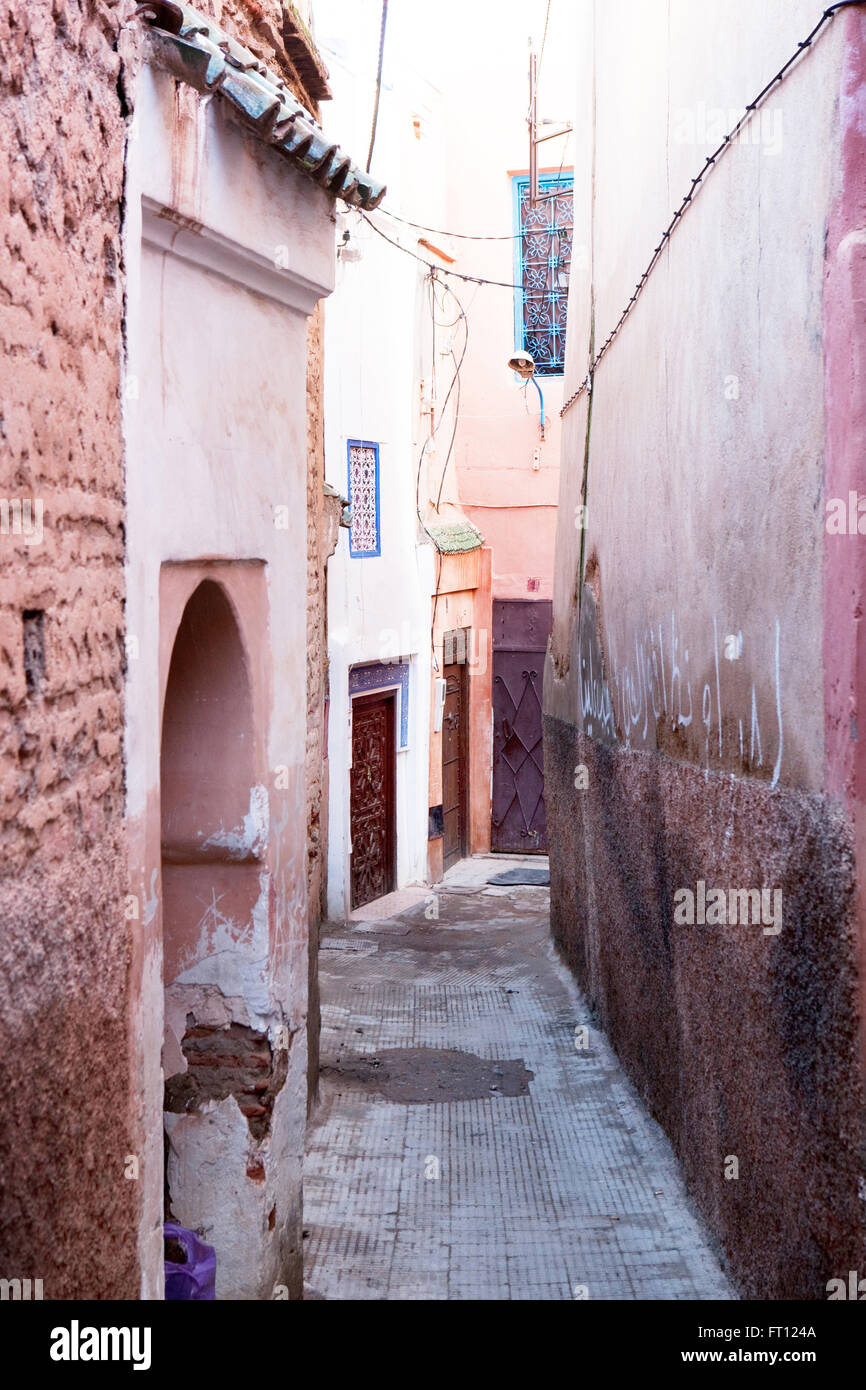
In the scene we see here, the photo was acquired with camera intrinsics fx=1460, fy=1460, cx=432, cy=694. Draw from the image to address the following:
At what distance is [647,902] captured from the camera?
286 inches

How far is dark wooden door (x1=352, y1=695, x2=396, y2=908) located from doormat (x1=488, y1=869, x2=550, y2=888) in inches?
59.9

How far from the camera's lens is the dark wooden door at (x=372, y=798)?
581 inches

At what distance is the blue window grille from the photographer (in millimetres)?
18000

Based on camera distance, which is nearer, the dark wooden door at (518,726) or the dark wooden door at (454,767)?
the dark wooden door at (454,767)

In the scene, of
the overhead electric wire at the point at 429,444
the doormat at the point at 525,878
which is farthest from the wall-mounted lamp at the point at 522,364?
the doormat at the point at 525,878

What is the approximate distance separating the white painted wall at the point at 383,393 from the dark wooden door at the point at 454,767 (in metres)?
1.15

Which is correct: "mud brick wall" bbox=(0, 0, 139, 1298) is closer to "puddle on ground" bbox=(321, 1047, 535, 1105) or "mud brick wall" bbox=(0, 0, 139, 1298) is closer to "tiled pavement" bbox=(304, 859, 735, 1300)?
"tiled pavement" bbox=(304, 859, 735, 1300)

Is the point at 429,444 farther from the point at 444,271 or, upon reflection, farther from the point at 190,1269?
the point at 190,1269

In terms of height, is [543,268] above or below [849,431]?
above

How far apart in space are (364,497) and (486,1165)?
8797 millimetres

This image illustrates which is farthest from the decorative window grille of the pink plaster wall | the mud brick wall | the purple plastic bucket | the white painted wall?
the mud brick wall

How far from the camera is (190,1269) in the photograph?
455cm

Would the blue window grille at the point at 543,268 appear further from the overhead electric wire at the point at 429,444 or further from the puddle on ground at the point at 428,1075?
the puddle on ground at the point at 428,1075

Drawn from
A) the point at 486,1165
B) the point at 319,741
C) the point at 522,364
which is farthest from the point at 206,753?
the point at 522,364
